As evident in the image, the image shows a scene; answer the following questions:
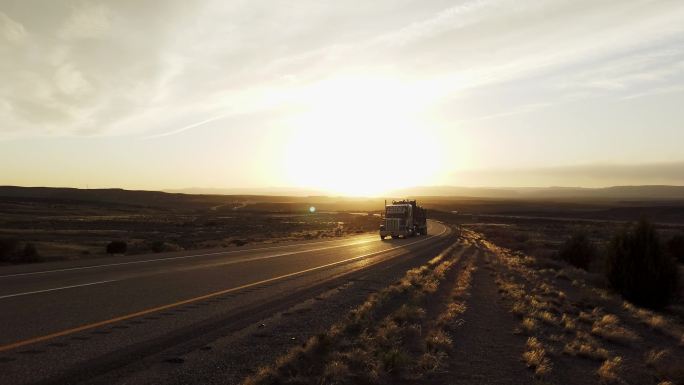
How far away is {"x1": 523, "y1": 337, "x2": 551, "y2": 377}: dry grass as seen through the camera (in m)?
7.91

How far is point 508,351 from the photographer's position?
9.18 metres

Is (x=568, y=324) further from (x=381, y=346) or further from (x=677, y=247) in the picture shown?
(x=677, y=247)

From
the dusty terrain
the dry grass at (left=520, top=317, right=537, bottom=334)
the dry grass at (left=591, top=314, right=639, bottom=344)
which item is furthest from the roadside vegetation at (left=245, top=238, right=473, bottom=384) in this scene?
the dry grass at (left=591, top=314, right=639, bottom=344)

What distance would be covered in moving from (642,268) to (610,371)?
1300 cm

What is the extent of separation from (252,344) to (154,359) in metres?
1.69

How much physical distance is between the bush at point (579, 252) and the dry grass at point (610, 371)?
996 inches

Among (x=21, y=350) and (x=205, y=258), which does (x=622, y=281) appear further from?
(x=21, y=350)

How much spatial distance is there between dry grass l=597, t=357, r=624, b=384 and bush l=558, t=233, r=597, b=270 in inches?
996

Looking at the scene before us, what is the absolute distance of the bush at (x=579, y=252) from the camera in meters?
32.2

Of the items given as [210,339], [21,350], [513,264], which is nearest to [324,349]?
[210,339]

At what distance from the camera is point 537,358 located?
8477mm

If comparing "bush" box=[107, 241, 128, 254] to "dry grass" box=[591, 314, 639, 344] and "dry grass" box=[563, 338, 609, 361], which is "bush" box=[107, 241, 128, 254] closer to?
"dry grass" box=[591, 314, 639, 344]

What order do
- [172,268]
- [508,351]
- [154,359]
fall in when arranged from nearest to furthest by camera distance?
[154,359] < [508,351] < [172,268]

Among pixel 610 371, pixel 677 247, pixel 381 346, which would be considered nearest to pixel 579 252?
pixel 677 247
